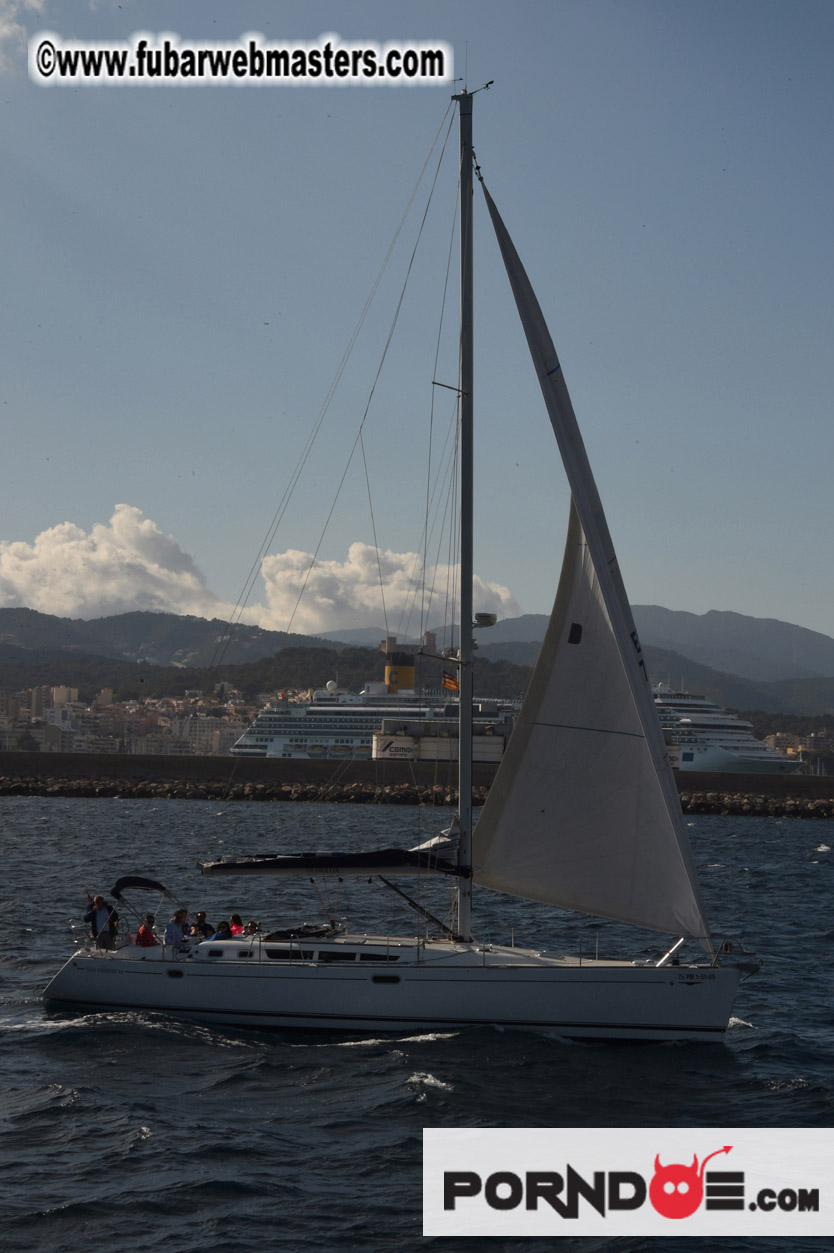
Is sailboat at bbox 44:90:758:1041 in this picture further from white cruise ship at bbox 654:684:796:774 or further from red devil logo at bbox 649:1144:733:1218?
white cruise ship at bbox 654:684:796:774

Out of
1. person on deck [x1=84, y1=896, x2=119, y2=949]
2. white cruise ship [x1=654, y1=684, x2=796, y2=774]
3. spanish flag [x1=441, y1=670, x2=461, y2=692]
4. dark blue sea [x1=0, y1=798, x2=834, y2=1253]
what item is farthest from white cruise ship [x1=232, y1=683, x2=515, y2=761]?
spanish flag [x1=441, y1=670, x2=461, y2=692]

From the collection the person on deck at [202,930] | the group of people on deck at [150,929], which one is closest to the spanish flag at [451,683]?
the group of people on deck at [150,929]

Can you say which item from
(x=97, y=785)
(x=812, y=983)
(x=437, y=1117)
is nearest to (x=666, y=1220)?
(x=437, y=1117)

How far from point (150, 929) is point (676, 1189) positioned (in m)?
7.40

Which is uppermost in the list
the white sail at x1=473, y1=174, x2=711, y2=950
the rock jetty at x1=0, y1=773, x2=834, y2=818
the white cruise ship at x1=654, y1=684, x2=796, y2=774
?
the white sail at x1=473, y1=174, x2=711, y2=950

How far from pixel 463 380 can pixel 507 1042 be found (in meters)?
7.70

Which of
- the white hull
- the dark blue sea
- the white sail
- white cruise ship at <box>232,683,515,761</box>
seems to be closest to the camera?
the dark blue sea

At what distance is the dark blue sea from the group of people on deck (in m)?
0.95

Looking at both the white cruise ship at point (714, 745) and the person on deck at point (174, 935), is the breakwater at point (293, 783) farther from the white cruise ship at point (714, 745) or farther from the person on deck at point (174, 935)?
the person on deck at point (174, 935)

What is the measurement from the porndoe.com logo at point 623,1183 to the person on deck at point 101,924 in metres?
5.70

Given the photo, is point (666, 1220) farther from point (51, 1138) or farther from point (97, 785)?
point (97, 785)

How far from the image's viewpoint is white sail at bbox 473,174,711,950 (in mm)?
12883

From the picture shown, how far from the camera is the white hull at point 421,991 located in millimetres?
12633

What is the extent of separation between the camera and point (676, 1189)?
30.1 feet
